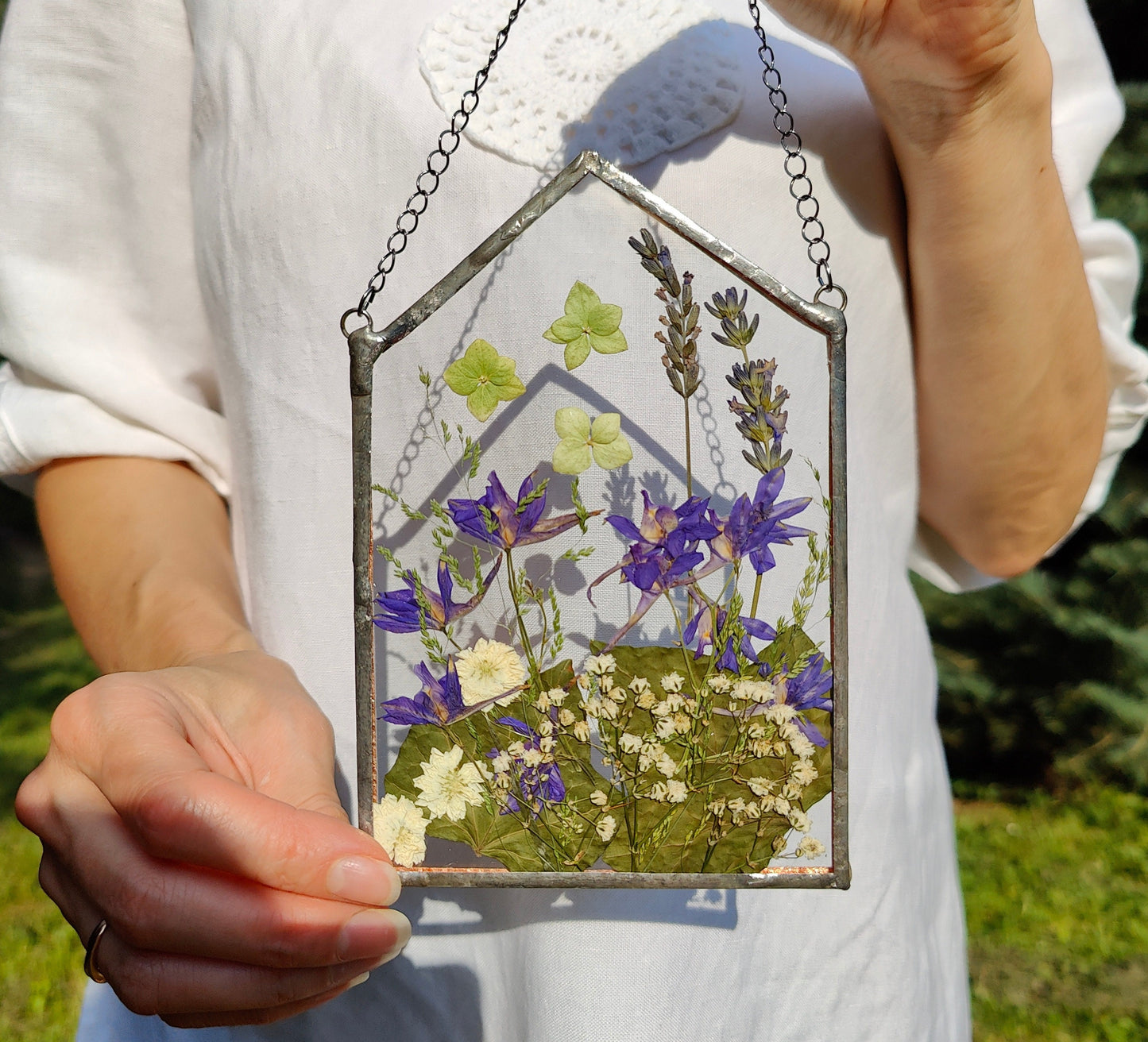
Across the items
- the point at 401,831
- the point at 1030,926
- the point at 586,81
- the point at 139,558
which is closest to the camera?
the point at 401,831

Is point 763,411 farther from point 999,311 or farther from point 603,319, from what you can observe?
point 999,311

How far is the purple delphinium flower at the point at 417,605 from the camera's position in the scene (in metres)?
0.80

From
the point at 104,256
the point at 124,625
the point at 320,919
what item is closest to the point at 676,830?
the point at 320,919

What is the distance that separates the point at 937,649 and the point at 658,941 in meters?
3.04

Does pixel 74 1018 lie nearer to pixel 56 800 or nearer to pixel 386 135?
pixel 56 800

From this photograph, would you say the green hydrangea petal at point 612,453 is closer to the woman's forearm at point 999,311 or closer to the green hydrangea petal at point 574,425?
the green hydrangea petal at point 574,425

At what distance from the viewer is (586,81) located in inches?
35.4

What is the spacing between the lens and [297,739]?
795 millimetres

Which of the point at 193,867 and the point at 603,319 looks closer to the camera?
the point at 193,867

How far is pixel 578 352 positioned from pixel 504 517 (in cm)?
14

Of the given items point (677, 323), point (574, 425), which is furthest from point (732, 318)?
point (574, 425)

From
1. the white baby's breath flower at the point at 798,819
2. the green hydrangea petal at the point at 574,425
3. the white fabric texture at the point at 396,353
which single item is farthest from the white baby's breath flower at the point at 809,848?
the green hydrangea petal at the point at 574,425

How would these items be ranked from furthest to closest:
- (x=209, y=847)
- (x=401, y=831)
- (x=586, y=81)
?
(x=586, y=81)
(x=401, y=831)
(x=209, y=847)

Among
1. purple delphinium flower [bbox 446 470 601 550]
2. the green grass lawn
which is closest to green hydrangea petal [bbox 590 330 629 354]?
purple delphinium flower [bbox 446 470 601 550]
